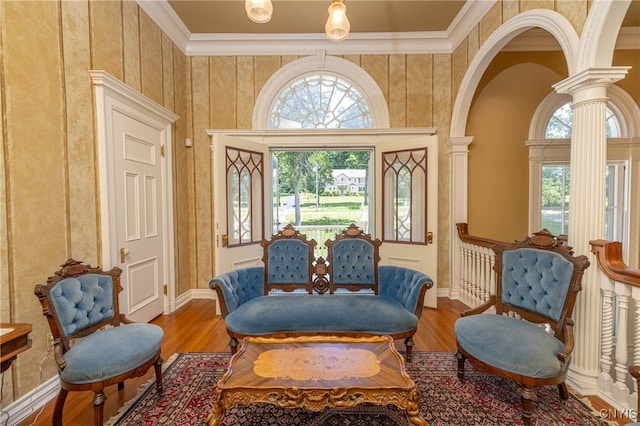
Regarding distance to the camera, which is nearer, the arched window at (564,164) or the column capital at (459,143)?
the column capital at (459,143)

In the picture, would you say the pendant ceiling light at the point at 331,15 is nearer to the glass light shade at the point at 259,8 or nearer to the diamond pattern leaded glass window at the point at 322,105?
the glass light shade at the point at 259,8

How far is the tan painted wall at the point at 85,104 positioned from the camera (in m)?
1.84

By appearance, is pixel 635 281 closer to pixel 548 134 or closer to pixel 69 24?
pixel 548 134

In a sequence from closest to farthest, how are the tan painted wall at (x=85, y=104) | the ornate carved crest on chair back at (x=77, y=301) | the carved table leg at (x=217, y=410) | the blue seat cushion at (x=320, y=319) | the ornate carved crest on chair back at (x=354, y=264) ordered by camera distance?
the carved table leg at (x=217, y=410), the ornate carved crest on chair back at (x=77, y=301), the tan painted wall at (x=85, y=104), the blue seat cushion at (x=320, y=319), the ornate carved crest on chair back at (x=354, y=264)

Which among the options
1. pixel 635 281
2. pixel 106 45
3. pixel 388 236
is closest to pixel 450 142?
pixel 388 236

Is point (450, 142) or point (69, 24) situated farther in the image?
point (450, 142)

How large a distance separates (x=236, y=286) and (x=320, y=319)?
85cm

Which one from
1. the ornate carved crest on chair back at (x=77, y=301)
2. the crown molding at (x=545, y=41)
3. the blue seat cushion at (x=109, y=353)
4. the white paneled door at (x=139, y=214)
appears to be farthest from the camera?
the crown molding at (x=545, y=41)

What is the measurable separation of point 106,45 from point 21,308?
7.45 ft

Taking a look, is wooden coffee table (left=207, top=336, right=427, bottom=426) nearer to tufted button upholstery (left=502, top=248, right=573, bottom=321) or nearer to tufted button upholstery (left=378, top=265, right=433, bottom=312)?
tufted button upholstery (left=378, top=265, right=433, bottom=312)

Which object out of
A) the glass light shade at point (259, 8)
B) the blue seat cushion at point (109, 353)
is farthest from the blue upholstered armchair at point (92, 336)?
the glass light shade at point (259, 8)

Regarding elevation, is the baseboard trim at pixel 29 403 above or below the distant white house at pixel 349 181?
below

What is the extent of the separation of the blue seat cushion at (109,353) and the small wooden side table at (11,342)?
30cm

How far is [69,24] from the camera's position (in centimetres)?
222
